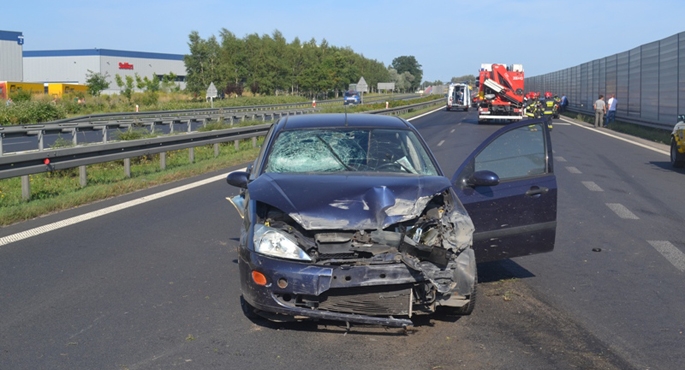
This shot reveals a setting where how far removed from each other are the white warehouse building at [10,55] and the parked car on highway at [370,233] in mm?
83029

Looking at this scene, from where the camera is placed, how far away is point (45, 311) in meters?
6.16

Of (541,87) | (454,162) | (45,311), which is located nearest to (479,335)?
(45,311)

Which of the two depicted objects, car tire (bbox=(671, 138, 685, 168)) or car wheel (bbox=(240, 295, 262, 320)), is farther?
car tire (bbox=(671, 138, 685, 168))

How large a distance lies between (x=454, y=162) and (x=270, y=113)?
23.8m

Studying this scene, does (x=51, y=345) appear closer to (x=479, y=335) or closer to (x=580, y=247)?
(x=479, y=335)

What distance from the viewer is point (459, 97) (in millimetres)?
70250

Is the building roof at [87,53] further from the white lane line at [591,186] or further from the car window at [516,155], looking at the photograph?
the car window at [516,155]

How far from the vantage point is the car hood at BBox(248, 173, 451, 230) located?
5.41 metres

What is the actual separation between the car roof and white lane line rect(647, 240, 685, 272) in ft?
10.6

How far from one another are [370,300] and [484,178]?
1.86 m

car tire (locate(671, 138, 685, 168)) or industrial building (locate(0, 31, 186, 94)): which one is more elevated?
industrial building (locate(0, 31, 186, 94))

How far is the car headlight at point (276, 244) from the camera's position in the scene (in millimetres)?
5375

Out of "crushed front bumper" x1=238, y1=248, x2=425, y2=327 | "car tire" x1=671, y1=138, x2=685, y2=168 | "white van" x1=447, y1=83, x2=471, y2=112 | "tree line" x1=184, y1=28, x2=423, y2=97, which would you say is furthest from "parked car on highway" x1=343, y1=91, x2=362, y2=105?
"crushed front bumper" x1=238, y1=248, x2=425, y2=327

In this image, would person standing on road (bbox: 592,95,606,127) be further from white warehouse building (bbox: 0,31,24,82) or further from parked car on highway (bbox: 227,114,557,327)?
white warehouse building (bbox: 0,31,24,82)
